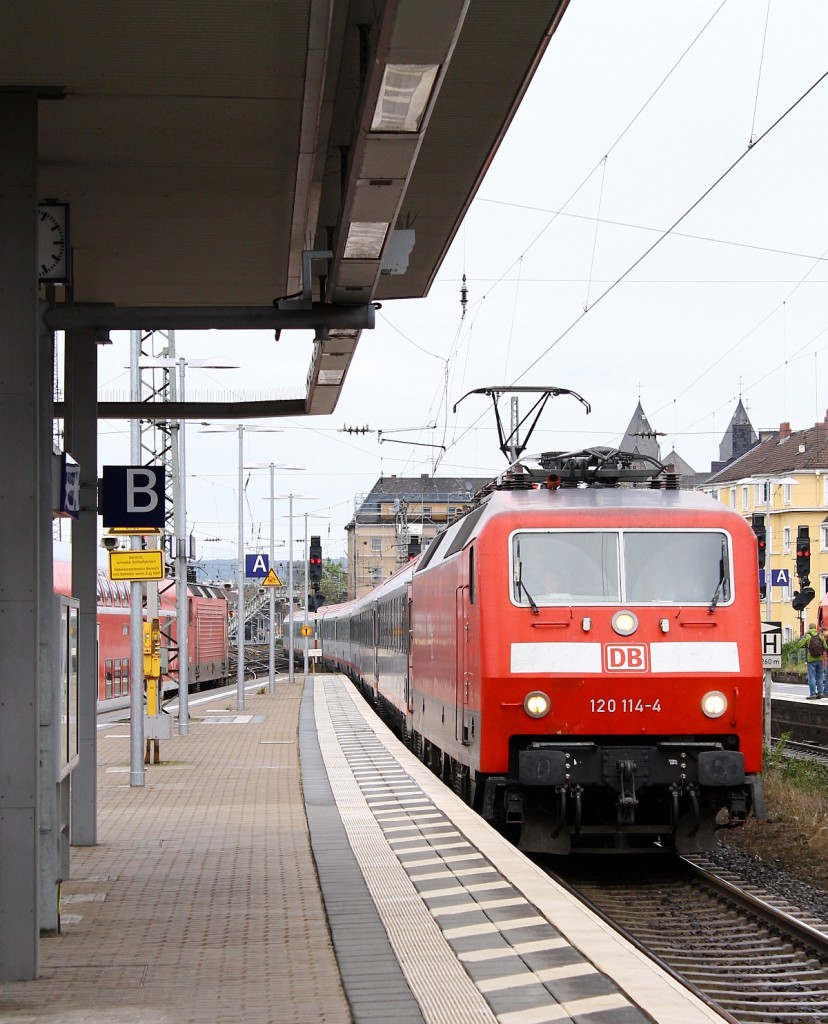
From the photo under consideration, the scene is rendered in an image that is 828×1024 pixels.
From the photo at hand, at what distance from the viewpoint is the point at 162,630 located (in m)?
38.8

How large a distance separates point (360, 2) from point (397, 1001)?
447cm

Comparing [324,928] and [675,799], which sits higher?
[675,799]

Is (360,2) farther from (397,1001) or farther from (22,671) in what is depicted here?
(397,1001)

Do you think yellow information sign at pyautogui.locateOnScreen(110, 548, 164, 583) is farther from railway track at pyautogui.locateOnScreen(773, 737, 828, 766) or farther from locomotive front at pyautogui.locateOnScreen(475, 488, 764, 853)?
railway track at pyautogui.locateOnScreen(773, 737, 828, 766)

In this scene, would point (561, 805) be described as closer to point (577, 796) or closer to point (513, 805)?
point (577, 796)

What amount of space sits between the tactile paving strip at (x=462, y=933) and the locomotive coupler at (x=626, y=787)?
116 centimetres

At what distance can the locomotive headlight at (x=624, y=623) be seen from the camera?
1164 centimetres

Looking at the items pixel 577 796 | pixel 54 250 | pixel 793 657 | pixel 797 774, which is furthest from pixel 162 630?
pixel 54 250

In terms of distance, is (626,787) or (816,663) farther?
(816,663)

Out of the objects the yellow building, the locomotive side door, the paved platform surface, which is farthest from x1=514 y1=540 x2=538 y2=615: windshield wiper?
the yellow building

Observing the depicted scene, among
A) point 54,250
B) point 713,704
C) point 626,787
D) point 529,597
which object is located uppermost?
point 54,250

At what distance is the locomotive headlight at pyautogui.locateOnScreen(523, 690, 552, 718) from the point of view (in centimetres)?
1148

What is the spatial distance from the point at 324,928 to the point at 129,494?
13.9 ft

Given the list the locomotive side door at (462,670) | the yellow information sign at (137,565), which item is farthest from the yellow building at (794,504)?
the locomotive side door at (462,670)
